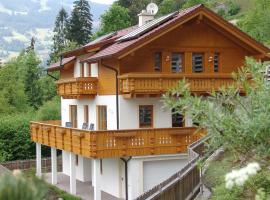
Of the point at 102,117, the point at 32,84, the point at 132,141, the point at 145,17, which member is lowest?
the point at 132,141

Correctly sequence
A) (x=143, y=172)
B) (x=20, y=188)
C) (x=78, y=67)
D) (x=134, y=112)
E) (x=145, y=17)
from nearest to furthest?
(x=20, y=188) < (x=143, y=172) < (x=134, y=112) < (x=145, y=17) < (x=78, y=67)

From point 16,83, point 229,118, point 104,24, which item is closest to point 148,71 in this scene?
point 229,118

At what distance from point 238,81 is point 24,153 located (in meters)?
32.2

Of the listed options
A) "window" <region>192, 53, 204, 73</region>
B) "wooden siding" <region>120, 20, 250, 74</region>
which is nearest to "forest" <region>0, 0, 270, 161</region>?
"wooden siding" <region>120, 20, 250, 74</region>

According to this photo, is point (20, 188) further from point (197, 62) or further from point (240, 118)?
point (197, 62)

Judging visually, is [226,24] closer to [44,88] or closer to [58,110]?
[58,110]

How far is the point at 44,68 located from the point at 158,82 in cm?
2511

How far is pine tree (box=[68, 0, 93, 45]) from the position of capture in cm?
8994

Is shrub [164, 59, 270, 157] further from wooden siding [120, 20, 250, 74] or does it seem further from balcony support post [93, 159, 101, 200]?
wooden siding [120, 20, 250, 74]

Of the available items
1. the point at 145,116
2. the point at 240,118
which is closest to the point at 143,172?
the point at 145,116

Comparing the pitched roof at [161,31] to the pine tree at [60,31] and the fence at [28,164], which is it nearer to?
the fence at [28,164]

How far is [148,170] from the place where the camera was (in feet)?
83.9

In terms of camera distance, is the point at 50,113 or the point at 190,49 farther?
the point at 50,113

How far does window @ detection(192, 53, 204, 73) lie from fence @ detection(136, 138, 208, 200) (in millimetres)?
11916
